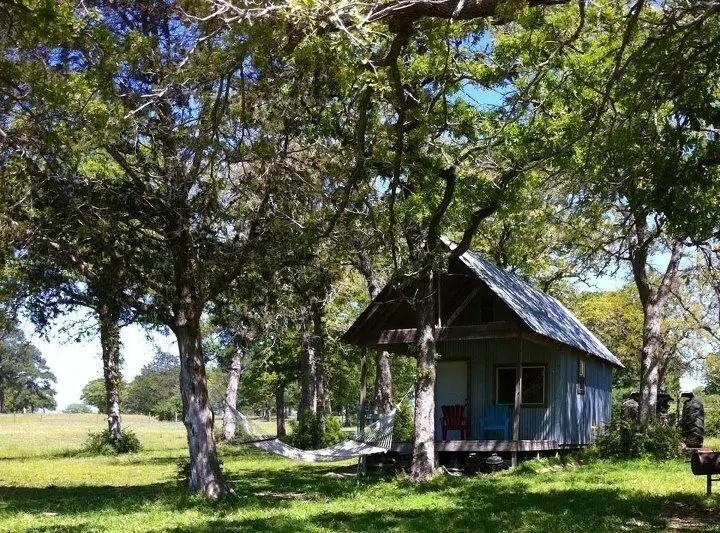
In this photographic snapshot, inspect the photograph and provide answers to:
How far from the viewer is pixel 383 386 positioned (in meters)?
27.1

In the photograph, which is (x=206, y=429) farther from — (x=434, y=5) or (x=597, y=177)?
(x=434, y=5)

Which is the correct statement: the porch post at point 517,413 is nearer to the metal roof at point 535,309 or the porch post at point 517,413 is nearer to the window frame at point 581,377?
the metal roof at point 535,309

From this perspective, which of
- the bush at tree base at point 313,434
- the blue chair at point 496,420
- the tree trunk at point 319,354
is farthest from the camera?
the tree trunk at point 319,354

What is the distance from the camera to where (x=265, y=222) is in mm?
A: 15383

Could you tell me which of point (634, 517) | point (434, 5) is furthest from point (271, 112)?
point (634, 517)

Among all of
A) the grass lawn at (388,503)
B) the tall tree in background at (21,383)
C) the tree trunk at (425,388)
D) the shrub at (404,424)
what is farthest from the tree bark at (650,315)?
the tall tree in background at (21,383)

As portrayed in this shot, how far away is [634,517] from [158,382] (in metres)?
126

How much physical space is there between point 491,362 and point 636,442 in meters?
4.48

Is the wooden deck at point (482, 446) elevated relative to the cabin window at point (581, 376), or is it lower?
lower

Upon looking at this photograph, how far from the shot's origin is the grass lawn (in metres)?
11.4

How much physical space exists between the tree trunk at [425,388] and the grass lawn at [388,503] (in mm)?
630

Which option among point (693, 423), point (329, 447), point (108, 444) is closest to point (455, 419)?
point (329, 447)

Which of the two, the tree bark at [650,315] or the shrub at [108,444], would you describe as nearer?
the tree bark at [650,315]

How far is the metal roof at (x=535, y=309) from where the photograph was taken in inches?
777
